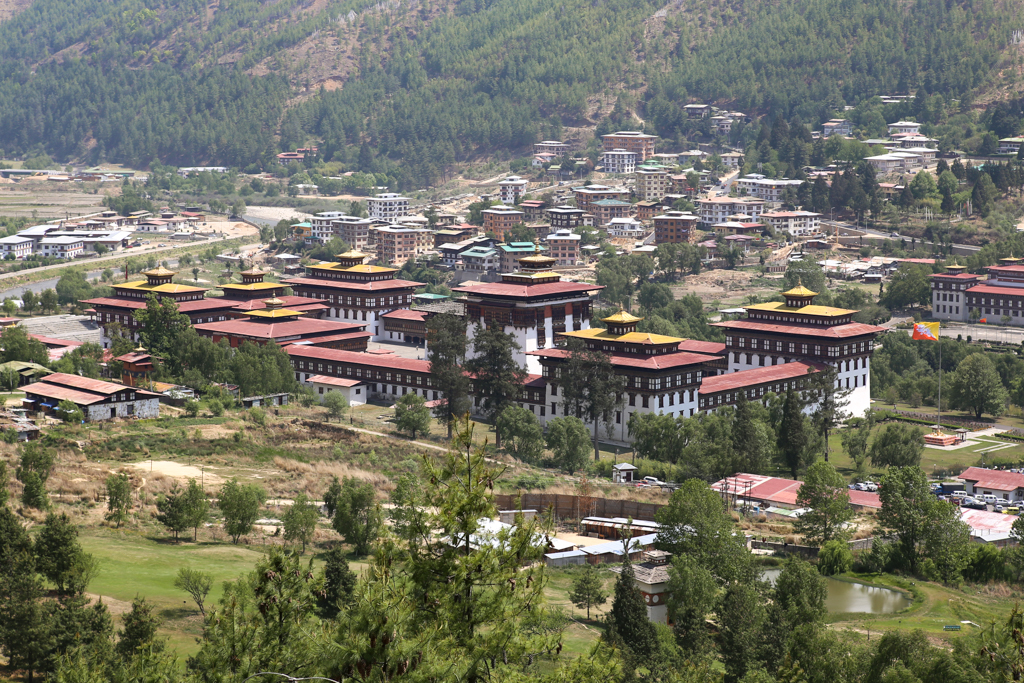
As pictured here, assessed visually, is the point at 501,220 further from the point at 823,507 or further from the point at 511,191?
the point at 823,507

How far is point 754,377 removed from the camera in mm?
95000

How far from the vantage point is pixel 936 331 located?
104125mm

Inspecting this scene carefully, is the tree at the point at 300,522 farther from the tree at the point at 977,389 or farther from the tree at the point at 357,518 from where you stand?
the tree at the point at 977,389

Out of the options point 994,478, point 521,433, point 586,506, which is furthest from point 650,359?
point 586,506

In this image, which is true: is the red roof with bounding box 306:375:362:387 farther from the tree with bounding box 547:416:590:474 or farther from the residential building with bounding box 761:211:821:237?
the residential building with bounding box 761:211:821:237

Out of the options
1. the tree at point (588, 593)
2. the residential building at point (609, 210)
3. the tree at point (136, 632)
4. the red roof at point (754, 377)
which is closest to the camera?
the tree at point (136, 632)

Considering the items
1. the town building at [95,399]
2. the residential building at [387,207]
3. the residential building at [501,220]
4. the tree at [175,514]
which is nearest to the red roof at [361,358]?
the town building at [95,399]

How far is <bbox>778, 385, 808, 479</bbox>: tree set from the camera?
79.6 m

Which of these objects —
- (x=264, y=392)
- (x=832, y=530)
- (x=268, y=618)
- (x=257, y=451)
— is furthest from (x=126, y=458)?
(x=268, y=618)

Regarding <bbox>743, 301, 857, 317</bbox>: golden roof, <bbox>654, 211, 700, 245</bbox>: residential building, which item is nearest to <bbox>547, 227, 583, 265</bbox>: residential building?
<bbox>654, 211, 700, 245</bbox>: residential building

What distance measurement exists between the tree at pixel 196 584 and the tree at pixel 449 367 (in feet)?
130

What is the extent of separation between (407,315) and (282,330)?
52.5ft

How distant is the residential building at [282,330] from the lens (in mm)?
105000

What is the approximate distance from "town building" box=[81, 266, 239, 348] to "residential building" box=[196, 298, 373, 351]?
2405mm
